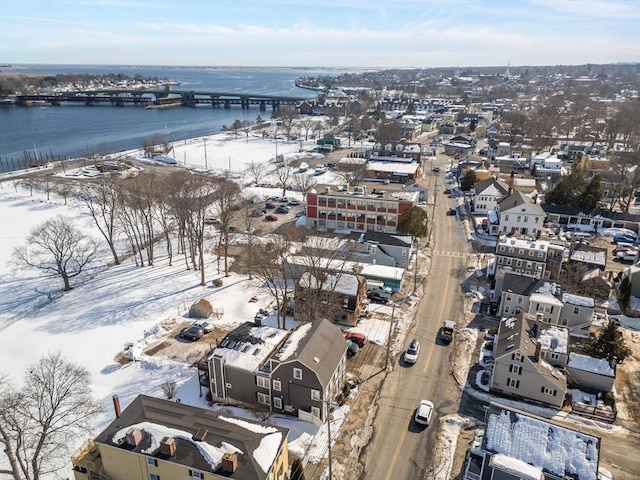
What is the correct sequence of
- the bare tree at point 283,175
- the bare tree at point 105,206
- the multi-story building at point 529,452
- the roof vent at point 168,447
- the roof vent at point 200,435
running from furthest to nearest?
the bare tree at point 283,175 < the bare tree at point 105,206 < the roof vent at point 200,435 < the multi-story building at point 529,452 < the roof vent at point 168,447

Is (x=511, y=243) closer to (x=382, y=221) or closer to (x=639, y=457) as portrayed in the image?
(x=382, y=221)

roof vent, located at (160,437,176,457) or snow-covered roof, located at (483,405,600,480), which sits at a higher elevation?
roof vent, located at (160,437,176,457)

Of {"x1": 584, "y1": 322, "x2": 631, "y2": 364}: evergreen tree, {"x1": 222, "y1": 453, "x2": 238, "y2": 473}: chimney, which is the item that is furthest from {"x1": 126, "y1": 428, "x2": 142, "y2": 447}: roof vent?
{"x1": 584, "y1": 322, "x2": 631, "y2": 364}: evergreen tree

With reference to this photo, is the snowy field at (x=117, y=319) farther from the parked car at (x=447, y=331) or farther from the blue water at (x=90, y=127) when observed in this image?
the blue water at (x=90, y=127)

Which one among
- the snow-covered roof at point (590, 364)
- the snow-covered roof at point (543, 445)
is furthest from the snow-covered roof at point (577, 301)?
the snow-covered roof at point (543, 445)

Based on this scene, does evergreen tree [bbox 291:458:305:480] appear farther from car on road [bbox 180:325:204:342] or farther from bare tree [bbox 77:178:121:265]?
bare tree [bbox 77:178:121:265]

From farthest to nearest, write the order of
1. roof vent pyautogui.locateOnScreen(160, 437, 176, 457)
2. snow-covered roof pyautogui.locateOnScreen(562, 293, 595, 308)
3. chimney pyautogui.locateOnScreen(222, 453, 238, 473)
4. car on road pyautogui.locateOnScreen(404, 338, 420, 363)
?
snow-covered roof pyautogui.locateOnScreen(562, 293, 595, 308)
car on road pyautogui.locateOnScreen(404, 338, 420, 363)
roof vent pyautogui.locateOnScreen(160, 437, 176, 457)
chimney pyautogui.locateOnScreen(222, 453, 238, 473)

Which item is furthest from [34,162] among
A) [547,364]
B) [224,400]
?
[547,364]
